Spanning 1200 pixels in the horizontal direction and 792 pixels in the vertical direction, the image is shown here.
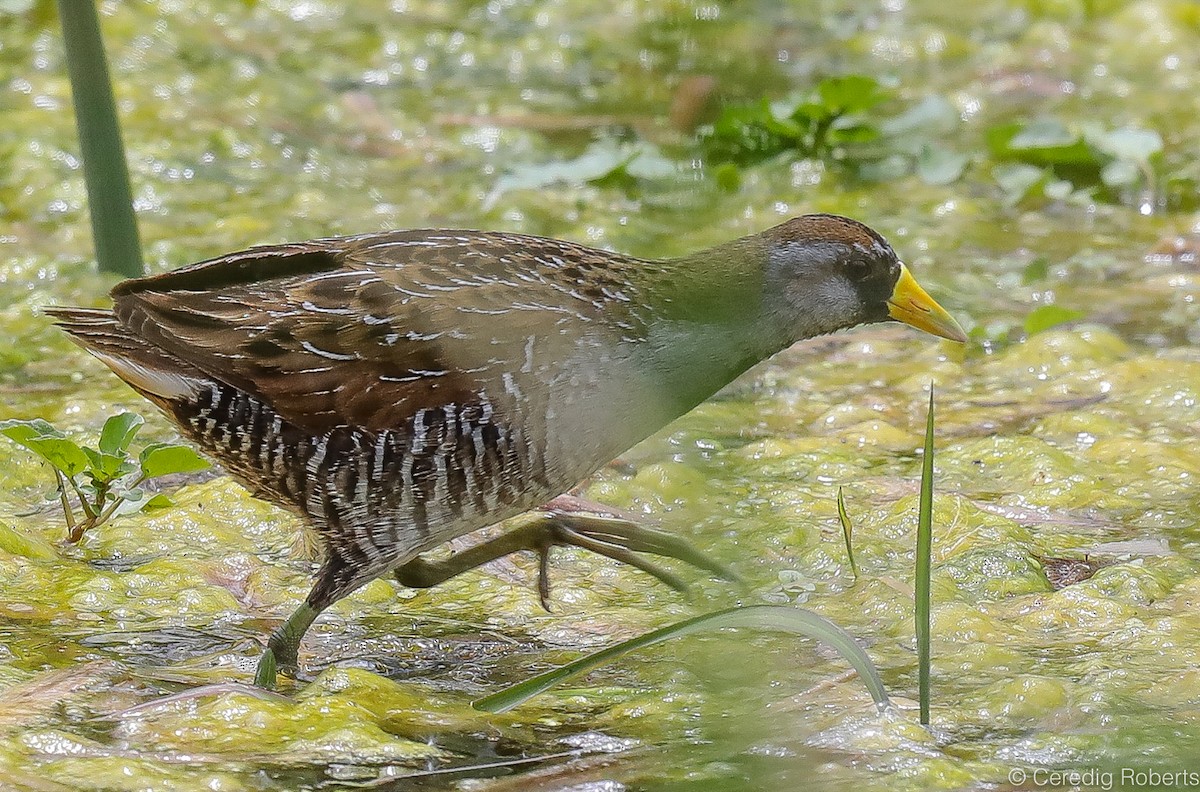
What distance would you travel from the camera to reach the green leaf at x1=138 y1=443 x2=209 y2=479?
261 cm

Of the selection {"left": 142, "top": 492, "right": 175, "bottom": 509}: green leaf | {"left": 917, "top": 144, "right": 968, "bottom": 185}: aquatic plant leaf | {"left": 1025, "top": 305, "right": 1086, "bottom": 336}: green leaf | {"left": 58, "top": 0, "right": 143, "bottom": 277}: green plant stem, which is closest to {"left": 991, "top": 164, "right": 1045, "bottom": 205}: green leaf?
{"left": 917, "top": 144, "right": 968, "bottom": 185}: aquatic plant leaf

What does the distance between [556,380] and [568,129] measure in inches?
103

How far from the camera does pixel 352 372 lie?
2398 millimetres

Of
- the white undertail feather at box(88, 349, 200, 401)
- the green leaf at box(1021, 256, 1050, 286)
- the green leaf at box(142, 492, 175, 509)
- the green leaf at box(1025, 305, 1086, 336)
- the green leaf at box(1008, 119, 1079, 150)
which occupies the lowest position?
the green leaf at box(142, 492, 175, 509)

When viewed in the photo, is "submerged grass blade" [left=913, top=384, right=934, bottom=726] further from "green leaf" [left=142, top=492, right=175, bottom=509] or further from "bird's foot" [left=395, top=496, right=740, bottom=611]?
"green leaf" [left=142, top=492, right=175, bottom=509]

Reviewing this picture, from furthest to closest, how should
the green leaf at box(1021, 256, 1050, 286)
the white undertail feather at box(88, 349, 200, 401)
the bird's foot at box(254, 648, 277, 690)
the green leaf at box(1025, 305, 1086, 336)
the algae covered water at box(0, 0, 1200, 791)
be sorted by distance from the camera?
1. the green leaf at box(1021, 256, 1050, 286)
2. the green leaf at box(1025, 305, 1086, 336)
3. the white undertail feather at box(88, 349, 200, 401)
4. the bird's foot at box(254, 648, 277, 690)
5. the algae covered water at box(0, 0, 1200, 791)

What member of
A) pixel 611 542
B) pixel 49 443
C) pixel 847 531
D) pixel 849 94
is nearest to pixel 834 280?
pixel 847 531

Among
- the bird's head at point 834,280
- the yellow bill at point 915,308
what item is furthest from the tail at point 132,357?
the yellow bill at point 915,308

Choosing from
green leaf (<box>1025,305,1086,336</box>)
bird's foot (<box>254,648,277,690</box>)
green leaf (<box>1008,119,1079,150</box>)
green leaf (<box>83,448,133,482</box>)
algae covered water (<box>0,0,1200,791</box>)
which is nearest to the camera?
algae covered water (<box>0,0,1200,791</box>)

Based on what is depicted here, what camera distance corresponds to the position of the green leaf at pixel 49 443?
8.23 ft

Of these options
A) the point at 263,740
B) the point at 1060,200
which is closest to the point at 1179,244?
the point at 1060,200

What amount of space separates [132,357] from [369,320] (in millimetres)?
418

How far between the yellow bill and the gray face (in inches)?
0.7

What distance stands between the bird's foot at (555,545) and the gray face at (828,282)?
45 centimetres
